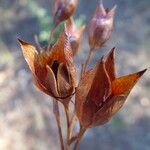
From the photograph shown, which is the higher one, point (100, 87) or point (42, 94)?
point (100, 87)

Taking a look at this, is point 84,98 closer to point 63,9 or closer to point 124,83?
point 124,83

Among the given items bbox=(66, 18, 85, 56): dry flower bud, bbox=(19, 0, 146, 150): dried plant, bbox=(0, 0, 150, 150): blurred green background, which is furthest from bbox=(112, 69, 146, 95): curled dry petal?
bbox=(0, 0, 150, 150): blurred green background

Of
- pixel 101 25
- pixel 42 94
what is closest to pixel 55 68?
pixel 101 25

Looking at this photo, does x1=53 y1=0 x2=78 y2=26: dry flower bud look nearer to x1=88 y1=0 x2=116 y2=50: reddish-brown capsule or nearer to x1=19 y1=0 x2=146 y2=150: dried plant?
x1=88 y1=0 x2=116 y2=50: reddish-brown capsule

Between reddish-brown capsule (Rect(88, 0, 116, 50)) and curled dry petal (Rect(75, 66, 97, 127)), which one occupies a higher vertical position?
reddish-brown capsule (Rect(88, 0, 116, 50))

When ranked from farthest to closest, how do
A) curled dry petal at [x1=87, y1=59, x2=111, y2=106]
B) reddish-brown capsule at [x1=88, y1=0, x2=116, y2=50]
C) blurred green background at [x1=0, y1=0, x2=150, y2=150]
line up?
blurred green background at [x1=0, y1=0, x2=150, y2=150]
reddish-brown capsule at [x1=88, y1=0, x2=116, y2=50]
curled dry petal at [x1=87, y1=59, x2=111, y2=106]

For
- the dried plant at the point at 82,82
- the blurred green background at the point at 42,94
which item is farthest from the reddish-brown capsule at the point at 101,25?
the blurred green background at the point at 42,94

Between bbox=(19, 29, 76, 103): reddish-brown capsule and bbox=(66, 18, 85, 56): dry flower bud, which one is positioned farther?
bbox=(66, 18, 85, 56): dry flower bud
